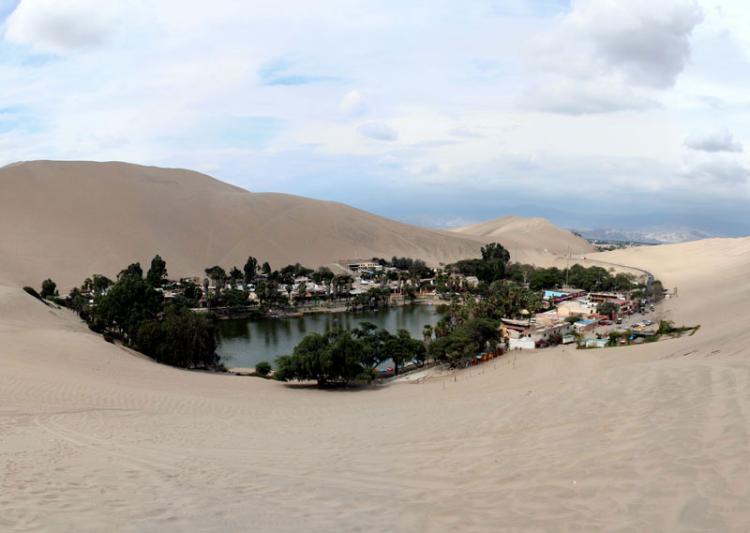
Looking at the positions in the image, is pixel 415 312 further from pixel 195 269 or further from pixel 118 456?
pixel 118 456

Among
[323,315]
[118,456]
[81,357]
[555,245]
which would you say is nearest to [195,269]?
[323,315]

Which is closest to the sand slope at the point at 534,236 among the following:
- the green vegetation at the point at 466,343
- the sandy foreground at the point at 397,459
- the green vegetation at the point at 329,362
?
the green vegetation at the point at 466,343

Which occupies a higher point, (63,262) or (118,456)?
(63,262)

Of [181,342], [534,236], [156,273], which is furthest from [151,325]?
[534,236]

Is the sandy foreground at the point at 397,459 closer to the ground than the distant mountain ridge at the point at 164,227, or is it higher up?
closer to the ground

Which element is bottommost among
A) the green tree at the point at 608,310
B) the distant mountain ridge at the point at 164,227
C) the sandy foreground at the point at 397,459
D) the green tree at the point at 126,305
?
the green tree at the point at 608,310

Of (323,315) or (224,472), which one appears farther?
(323,315)

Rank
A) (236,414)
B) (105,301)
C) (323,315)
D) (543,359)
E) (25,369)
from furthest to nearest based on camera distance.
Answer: (323,315)
(105,301)
(543,359)
(25,369)
(236,414)

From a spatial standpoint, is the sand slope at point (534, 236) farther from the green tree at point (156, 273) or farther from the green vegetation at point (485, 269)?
the green tree at point (156, 273)
